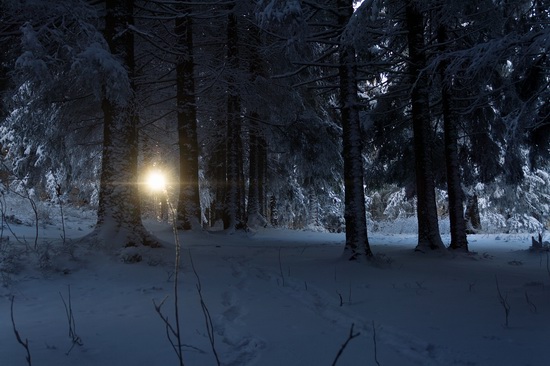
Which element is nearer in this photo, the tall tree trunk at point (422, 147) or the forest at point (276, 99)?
the forest at point (276, 99)

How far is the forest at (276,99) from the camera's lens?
21.4ft

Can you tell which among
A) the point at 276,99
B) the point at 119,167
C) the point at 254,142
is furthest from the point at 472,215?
the point at 119,167

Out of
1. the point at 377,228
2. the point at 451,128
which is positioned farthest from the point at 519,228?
the point at 451,128

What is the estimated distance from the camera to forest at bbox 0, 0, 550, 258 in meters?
6.51

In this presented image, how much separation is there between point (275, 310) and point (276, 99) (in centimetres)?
1052

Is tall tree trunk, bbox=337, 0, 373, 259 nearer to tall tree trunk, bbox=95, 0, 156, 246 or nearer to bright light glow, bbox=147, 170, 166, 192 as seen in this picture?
tall tree trunk, bbox=95, 0, 156, 246

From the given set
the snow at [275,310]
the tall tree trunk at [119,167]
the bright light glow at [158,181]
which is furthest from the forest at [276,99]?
the snow at [275,310]

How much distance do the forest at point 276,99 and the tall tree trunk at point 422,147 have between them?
3cm

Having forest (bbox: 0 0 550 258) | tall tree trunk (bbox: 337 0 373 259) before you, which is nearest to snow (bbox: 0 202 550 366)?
tall tree trunk (bbox: 337 0 373 259)

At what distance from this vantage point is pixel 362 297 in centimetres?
474

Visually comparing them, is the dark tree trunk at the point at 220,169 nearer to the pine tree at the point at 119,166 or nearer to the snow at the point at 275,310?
the pine tree at the point at 119,166

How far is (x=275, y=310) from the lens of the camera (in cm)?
414

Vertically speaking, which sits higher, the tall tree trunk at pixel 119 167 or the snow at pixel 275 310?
the tall tree trunk at pixel 119 167

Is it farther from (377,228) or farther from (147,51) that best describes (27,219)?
(377,228)
